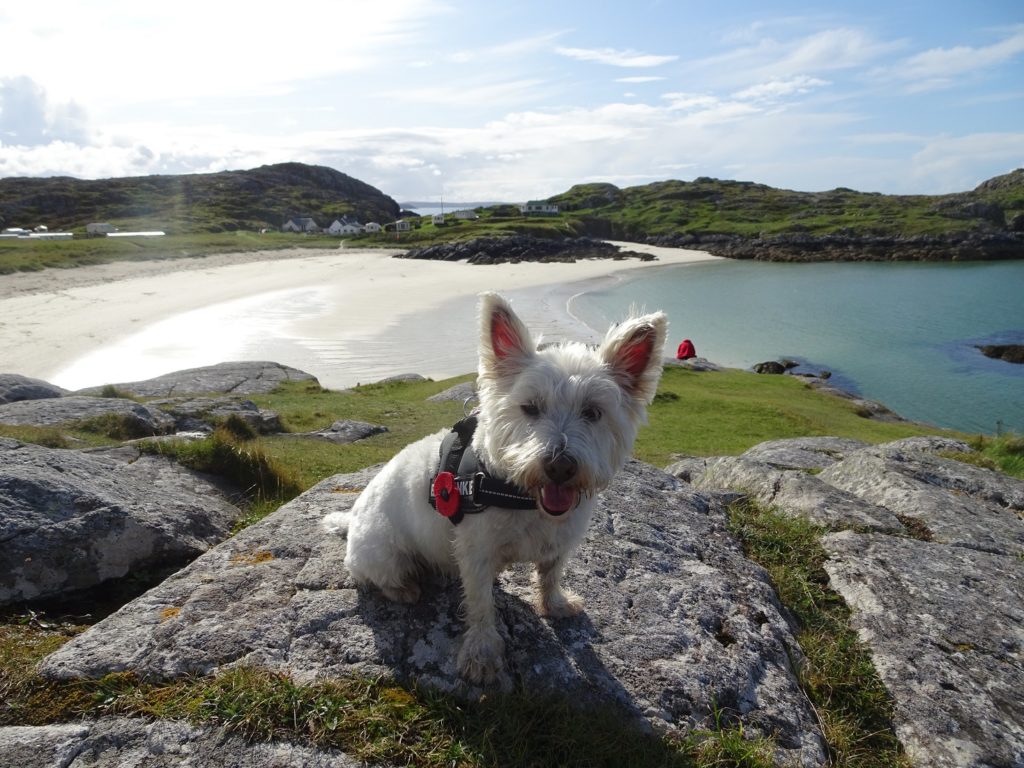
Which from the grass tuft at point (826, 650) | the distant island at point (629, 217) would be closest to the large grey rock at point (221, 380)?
the grass tuft at point (826, 650)

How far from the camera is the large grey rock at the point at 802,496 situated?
644 centimetres

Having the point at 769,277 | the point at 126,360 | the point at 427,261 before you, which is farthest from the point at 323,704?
the point at 769,277

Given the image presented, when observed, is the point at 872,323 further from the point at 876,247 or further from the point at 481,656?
the point at 876,247

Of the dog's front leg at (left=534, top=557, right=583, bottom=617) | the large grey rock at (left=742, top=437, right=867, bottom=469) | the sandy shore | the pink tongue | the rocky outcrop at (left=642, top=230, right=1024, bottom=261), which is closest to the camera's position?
the pink tongue

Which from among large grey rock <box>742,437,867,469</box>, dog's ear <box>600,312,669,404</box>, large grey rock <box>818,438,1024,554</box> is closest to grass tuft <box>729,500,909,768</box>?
large grey rock <box>818,438,1024,554</box>

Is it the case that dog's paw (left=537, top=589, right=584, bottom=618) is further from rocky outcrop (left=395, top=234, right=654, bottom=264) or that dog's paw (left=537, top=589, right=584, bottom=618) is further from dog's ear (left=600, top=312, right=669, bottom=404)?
rocky outcrop (left=395, top=234, right=654, bottom=264)


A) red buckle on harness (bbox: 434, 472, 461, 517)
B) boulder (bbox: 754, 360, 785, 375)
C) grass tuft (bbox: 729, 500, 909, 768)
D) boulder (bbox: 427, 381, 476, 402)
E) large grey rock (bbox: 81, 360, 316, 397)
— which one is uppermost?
red buckle on harness (bbox: 434, 472, 461, 517)

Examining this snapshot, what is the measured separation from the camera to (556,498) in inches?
161

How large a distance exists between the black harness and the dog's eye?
20.9 inches

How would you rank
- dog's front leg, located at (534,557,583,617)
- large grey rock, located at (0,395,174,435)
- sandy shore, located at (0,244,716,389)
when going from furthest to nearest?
1. sandy shore, located at (0,244,716,389)
2. large grey rock, located at (0,395,174,435)
3. dog's front leg, located at (534,557,583,617)

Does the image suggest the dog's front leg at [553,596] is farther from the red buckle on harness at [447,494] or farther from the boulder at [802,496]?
the boulder at [802,496]

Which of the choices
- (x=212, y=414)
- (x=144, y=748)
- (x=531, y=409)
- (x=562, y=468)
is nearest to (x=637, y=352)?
(x=531, y=409)

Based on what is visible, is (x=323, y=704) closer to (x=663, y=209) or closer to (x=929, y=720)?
(x=929, y=720)

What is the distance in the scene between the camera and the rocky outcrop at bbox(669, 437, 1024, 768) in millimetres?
3939
